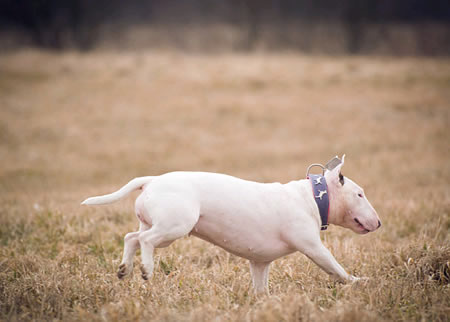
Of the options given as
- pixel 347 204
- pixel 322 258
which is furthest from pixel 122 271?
pixel 347 204

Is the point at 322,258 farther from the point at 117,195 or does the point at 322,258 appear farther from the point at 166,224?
the point at 117,195

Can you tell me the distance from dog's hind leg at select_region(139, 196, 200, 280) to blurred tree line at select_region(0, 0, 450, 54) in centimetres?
3086

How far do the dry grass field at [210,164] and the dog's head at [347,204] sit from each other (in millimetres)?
487

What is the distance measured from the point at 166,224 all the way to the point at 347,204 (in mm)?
1520

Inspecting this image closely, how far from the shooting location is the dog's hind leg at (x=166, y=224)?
11.2ft

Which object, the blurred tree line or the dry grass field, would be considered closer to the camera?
the dry grass field

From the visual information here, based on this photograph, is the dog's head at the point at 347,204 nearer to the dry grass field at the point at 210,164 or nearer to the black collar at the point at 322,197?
the black collar at the point at 322,197

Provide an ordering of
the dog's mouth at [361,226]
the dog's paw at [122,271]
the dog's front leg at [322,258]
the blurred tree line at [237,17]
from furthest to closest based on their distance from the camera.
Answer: the blurred tree line at [237,17] < the dog's mouth at [361,226] < the dog's front leg at [322,258] < the dog's paw at [122,271]

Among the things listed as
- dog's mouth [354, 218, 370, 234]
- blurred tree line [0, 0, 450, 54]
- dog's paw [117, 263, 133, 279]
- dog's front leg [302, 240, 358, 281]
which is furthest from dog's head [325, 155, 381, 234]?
blurred tree line [0, 0, 450, 54]

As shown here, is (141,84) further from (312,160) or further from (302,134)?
(312,160)

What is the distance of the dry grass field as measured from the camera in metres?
3.69

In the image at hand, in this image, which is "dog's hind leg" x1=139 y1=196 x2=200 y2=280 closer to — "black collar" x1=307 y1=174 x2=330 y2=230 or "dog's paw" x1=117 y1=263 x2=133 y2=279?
"dog's paw" x1=117 y1=263 x2=133 y2=279

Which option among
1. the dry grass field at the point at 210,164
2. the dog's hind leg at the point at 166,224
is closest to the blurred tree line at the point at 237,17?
the dry grass field at the point at 210,164

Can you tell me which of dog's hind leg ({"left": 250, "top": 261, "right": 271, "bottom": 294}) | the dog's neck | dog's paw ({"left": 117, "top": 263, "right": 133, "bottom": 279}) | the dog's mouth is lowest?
dog's hind leg ({"left": 250, "top": 261, "right": 271, "bottom": 294})
